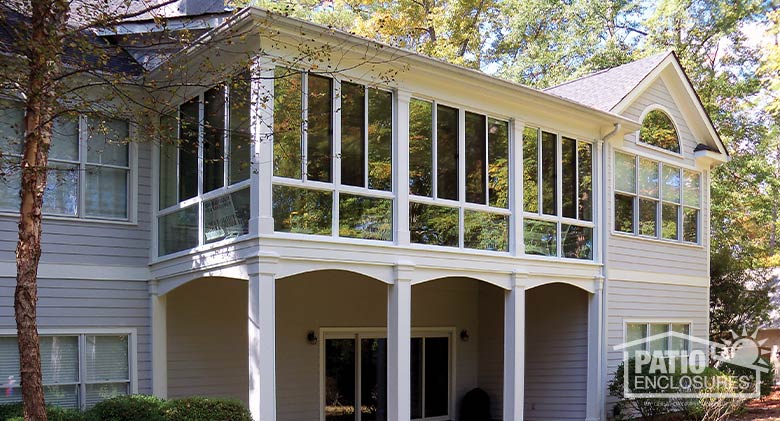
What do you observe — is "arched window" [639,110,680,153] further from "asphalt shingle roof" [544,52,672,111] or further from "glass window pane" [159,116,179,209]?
"glass window pane" [159,116,179,209]

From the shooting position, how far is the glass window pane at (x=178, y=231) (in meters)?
10.7

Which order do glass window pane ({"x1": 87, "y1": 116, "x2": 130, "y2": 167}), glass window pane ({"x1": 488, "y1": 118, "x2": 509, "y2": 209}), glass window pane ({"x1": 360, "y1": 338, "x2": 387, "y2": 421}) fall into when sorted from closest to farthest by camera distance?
1. glass window pane ({"x1": 87, "y1": 116, "x2": 130, "y2": 167})
2. glass window pane ({"x1": 488, "y1": 118, "x2": 509, "y2": 209})
3. glass window pane ({"x1": 360, "y1": 338, "x2": 387, "y2": 421})

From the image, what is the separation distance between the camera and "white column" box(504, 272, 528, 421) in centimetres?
1218

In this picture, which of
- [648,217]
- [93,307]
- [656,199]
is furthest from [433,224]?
[656,199]

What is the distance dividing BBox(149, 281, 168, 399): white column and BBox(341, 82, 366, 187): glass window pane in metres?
3.49

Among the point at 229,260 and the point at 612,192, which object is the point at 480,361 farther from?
the point at 229,260

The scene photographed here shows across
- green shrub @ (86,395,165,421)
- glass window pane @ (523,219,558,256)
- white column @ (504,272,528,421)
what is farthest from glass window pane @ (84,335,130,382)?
glass window pane @ (523,219,558,256)

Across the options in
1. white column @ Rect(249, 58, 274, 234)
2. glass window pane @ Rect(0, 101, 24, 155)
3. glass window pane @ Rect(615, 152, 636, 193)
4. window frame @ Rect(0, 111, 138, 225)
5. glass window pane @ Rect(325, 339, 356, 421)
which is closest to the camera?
white column @ Rect(249, 58, 274, 234)

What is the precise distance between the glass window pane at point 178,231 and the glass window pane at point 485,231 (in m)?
4.00

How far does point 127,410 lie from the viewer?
952 cm

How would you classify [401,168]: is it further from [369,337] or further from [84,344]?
[84,344]

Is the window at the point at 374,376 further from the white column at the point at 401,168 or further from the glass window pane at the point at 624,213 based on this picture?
the glass window pane at the point at 624,213

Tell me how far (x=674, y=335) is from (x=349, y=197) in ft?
30.2

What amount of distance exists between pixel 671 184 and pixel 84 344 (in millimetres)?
11847
